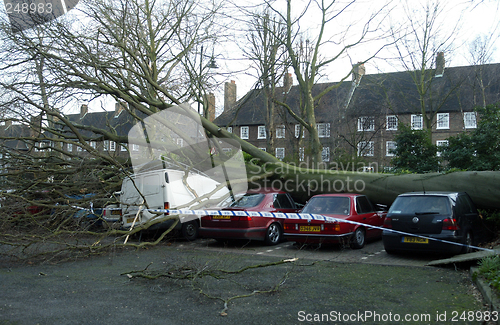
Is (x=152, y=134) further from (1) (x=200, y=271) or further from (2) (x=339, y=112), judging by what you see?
(2) (x=339, y=112)

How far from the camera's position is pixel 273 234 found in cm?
1172

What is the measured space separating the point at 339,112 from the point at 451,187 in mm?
23700

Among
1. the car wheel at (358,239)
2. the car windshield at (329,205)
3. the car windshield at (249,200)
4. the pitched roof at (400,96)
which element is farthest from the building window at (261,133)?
the car wheel at (358,239)

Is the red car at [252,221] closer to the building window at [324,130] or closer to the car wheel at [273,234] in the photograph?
the car wheel at [273,234]

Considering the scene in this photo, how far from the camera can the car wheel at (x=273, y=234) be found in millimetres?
11492

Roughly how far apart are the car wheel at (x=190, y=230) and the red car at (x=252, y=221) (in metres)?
0.94

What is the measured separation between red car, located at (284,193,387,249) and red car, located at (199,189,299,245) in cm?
84

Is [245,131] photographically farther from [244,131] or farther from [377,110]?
[377,110]

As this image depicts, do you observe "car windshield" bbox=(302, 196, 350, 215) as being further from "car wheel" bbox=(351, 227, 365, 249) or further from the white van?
the white van

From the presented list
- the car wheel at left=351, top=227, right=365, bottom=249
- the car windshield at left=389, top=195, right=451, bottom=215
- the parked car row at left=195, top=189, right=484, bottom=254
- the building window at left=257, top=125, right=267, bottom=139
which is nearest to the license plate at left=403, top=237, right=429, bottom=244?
the parked car row at left=195, top=189, right=484, bottom=254

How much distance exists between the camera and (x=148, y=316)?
5082 millimetres

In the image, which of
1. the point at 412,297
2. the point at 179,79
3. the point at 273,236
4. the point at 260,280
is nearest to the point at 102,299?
the point at 260,280

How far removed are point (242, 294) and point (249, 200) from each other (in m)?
5.88

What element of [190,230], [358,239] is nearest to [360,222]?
[358,239]
